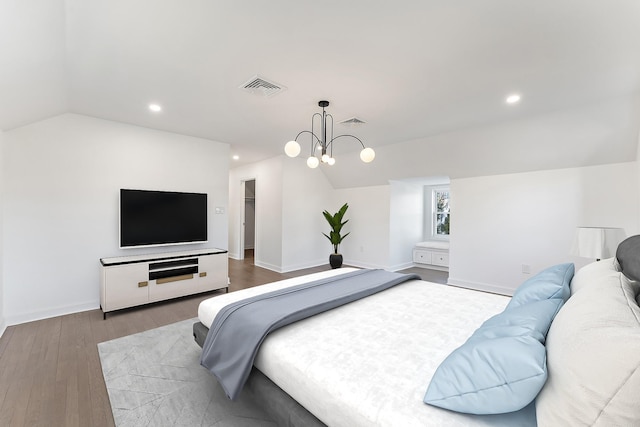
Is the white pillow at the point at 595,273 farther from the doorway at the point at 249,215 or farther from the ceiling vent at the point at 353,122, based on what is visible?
the doorway at the point at 249,215

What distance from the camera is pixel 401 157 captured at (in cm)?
502

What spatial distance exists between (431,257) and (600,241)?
3702 millimetres

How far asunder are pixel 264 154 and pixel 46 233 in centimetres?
344

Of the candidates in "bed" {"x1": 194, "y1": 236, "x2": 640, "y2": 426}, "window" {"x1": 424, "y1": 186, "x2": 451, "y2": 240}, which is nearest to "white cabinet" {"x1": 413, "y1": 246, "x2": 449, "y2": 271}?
"window" {"x1": 424, "y1": 186, "x2": 451, "y2": 240}

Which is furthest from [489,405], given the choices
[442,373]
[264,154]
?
[264,154]

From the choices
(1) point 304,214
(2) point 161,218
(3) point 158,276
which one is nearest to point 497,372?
(3) point 158,276

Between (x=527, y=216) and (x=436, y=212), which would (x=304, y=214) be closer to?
(x=436, y=212)

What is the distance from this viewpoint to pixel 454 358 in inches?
42.8

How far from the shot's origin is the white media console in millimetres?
3221

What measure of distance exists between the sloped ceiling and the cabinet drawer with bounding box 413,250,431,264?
117 inches

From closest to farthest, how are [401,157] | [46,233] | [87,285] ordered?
1. [46,233]
2. [87,285]
3. [401,157]

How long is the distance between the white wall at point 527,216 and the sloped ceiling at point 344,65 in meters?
0.35

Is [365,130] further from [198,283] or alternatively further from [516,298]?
[198,283]

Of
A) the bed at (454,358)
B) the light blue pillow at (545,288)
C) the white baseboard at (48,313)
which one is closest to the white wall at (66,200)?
the white baseboard at (48,313)
